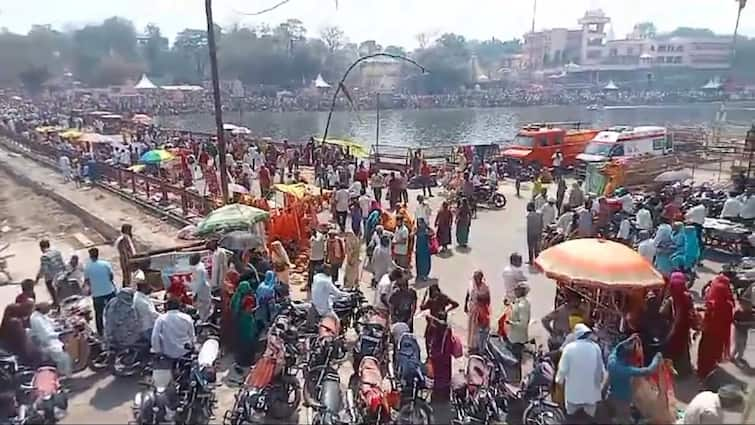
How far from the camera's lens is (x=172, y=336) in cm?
761

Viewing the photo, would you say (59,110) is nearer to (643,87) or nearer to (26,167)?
(26,167)

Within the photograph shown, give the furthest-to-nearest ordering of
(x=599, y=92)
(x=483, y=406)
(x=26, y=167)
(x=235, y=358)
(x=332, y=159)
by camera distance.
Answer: (x=599, y=92)
(x=26, y=167)
(x=332, y=159)
(x=235, y=358)
(x=483, y=406)

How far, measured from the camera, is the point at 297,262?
1370cm

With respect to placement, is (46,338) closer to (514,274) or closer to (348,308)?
(348,308)

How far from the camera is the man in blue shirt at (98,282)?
9.43 m

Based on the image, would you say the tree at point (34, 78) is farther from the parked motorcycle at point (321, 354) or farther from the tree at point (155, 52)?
the parked motorcycle at point (321, 354)

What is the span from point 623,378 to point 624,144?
19.4m

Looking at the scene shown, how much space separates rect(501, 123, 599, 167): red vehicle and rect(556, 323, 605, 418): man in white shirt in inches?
753

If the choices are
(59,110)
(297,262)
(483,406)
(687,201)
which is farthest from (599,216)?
(59,110)

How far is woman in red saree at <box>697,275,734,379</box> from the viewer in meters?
8.30

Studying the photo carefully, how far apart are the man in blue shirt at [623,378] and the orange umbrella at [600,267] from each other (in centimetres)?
124

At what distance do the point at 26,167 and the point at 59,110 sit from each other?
118ft

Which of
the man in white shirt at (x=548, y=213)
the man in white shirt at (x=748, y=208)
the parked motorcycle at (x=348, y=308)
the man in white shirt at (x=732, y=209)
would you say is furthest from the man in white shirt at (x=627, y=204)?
the parked motorcycle at (x=348, y=308)

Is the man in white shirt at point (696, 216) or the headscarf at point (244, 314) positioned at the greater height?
the man in white shirt at point (696, 216)
